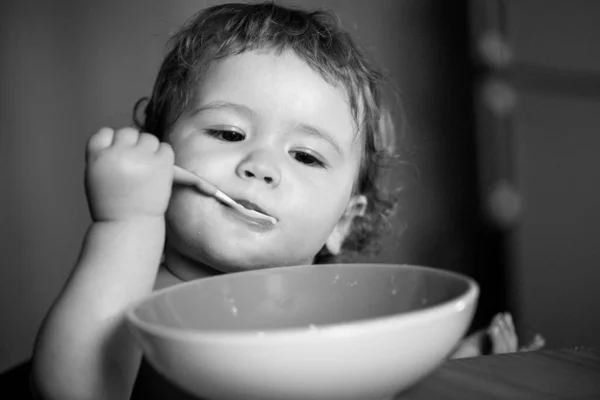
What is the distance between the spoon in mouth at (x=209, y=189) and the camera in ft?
1.82

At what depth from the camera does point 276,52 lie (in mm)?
695

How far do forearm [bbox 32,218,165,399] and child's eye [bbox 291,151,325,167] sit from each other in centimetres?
27

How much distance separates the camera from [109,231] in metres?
0.46

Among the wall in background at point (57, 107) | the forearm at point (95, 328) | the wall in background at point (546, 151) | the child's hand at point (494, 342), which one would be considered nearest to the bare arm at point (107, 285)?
the forearm at point (95, 328)

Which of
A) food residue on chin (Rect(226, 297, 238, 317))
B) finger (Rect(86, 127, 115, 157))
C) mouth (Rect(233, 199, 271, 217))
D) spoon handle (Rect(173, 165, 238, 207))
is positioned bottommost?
food residue on chin (Rect(226, 297, 238, 317))

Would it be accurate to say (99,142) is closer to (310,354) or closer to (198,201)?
(198,201)

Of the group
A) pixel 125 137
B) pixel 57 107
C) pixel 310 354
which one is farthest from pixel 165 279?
pixel 57 107

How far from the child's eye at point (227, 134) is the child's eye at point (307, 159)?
7cm

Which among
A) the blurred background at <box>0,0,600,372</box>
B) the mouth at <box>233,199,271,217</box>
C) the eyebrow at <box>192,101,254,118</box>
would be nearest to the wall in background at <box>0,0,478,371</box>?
the blurred background at <box>0,0,600,372</box>

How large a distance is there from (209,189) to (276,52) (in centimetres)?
22

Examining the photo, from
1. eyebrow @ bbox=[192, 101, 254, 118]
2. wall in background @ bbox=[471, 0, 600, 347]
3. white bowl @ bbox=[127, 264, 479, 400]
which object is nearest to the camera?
white bowl @ bbox=[127, 264, 479, 400]

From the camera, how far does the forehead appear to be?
64 cm

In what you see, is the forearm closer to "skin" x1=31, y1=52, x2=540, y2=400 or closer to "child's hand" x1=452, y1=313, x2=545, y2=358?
"skin" x1=31, y1=52, x2=540, y2=400

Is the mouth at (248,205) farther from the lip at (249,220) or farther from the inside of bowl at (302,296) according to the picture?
the inside of bowl at (302,296)
